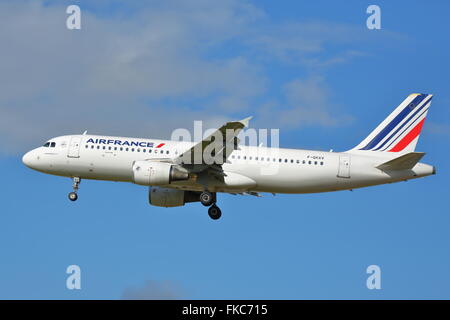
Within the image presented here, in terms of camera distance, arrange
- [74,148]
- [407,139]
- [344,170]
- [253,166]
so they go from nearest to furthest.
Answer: [344,170], [253,166], [74,148], [407,139]

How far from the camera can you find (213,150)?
1914 inches

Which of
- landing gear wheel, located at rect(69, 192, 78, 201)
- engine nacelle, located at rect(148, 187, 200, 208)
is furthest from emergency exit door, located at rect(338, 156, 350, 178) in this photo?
landing gear wheel, located at rect(69, 192, 78, 201)

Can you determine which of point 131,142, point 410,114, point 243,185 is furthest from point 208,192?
point 410,114

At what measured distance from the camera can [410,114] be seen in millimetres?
52562

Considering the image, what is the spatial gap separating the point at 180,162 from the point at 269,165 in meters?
5.59

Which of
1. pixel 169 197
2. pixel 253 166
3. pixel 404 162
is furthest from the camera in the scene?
pixel 169 197

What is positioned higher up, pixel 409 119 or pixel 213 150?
pixel 409 119

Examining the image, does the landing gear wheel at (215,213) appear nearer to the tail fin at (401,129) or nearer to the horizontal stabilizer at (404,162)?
the tail fin at (401,129)

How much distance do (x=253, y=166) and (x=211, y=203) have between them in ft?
12.3

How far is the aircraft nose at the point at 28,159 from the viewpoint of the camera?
5284 centimetres

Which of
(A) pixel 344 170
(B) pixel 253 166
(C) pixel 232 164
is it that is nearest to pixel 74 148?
(C) pixel 232 164

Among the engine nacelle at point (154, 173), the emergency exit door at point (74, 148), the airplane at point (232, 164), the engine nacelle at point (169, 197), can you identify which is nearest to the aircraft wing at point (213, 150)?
the airplane at point (232, 164)

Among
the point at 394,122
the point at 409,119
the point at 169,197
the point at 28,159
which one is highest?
the point at 409,119

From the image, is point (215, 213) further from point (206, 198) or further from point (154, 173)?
Answer: point (154, 173)
